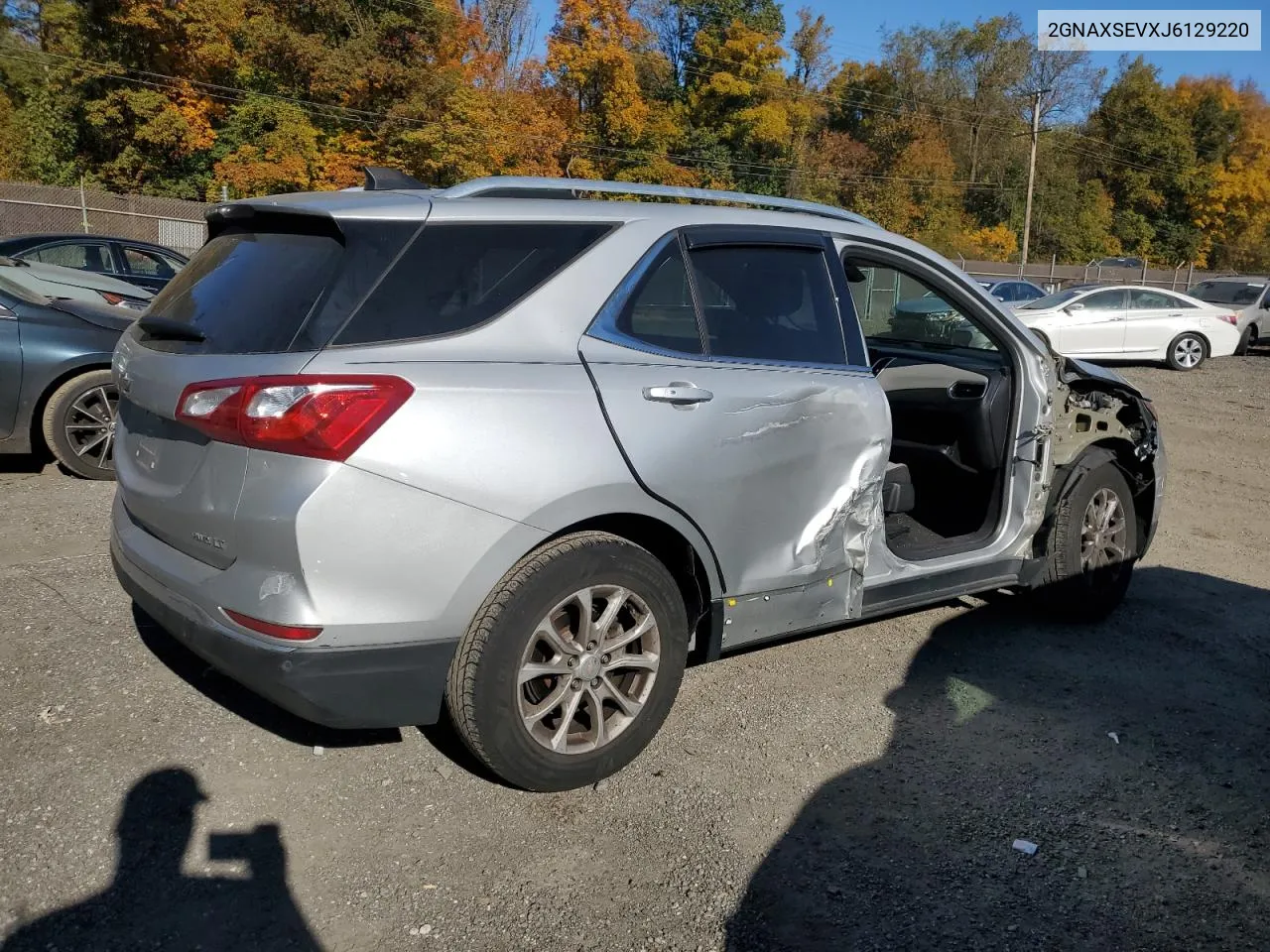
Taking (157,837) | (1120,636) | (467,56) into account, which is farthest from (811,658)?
(467,56)

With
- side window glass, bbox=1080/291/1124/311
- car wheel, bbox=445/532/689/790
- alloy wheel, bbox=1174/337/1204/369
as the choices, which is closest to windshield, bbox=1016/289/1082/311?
side window glass, bbox=1080/291/1124/311

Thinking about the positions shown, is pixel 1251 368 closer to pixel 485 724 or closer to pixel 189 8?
pixel 485 724

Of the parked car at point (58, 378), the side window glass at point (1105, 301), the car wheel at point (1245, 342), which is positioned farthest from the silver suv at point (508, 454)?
the car wheel at point (1245, 342)

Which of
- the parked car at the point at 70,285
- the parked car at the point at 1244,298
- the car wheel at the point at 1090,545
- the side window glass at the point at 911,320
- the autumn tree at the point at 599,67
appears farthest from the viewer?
the autumn tree at the point at 599,67

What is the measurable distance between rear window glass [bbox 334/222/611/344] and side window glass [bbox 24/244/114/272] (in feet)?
33.4

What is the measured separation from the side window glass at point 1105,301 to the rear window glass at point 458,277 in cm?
1652

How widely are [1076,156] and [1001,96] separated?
7.37 meters

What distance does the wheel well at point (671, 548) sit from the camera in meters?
3.18

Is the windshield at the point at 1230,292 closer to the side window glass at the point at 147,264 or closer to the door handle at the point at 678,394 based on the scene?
the side window glass at the point at 147,264

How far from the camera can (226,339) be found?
2881 mm

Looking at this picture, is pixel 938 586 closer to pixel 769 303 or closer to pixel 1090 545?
pixel 1090 545

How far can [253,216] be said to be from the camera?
3.23 meters

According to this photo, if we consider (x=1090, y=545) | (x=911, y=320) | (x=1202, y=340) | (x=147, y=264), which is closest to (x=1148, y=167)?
(x=1202, y=340)

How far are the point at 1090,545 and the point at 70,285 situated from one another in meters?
7.47
